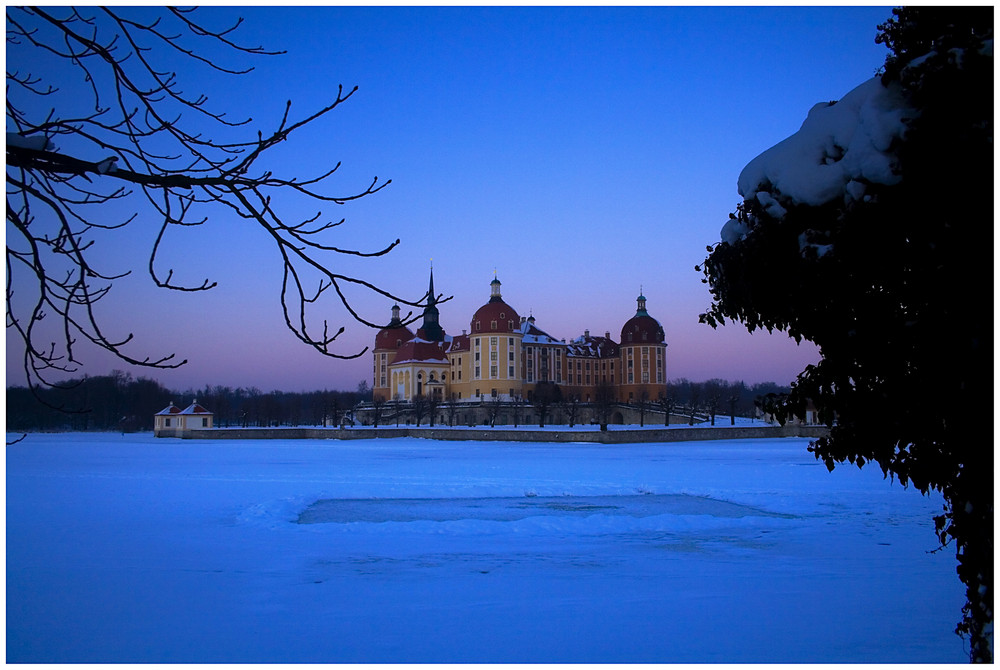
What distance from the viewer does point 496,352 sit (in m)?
80.6

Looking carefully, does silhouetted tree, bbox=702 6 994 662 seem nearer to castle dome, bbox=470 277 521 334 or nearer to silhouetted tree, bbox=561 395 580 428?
silhouetted tree, bbox=561 395 580 428

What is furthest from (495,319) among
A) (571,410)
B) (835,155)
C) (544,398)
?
(835,155)

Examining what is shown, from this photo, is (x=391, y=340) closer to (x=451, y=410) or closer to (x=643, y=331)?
(x=451, y=410)

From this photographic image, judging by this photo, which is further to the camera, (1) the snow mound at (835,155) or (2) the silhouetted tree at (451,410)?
(2) the silhouetted tree at (451,410)

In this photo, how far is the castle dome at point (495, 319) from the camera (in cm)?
8112

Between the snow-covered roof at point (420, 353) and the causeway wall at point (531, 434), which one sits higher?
the snow-covered roof at point (420, 353)

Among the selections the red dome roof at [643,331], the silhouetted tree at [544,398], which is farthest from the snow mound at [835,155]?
the red dome roof at [643,331]

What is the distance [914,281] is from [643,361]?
8225cm

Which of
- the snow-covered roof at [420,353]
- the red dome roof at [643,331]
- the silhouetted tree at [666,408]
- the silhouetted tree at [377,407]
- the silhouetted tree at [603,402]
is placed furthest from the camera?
the red dome roof at [643,331]

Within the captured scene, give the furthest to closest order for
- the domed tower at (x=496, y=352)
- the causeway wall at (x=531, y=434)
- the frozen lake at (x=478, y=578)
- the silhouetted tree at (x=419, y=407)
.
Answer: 1. the domed tower at (x=496, y=352)
2. the silhouetted tree at (x=419, y=407)
3. the causeway wall at (x=531, y=434)
4. the frozen lake at (x=478, y=578)

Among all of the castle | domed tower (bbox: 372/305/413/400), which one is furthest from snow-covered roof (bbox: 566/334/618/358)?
domed tower (bbox: 372/305/413/400)

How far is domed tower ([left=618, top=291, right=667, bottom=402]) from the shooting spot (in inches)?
3351

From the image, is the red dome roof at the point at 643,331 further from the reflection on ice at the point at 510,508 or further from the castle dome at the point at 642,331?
the reflection on ice at the point at 510,508

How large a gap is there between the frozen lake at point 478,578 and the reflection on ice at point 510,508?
0.07m
